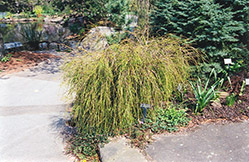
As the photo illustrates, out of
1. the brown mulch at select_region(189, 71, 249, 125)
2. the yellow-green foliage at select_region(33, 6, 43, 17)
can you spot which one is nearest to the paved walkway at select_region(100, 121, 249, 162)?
the brown mulch at select_region(189, 71, 249, 125)

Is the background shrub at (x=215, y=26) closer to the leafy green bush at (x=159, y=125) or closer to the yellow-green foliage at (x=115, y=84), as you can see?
the leafy green bush at (x=159, y=125)

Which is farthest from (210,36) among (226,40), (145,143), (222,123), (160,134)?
(145,143)

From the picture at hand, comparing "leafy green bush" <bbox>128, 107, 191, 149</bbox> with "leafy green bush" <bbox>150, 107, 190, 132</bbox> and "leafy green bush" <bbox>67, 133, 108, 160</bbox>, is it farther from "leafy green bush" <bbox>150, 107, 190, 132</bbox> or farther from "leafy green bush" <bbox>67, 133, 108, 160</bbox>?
"leafy green bush" <bbox>67, 133, 108, 160</bbox>

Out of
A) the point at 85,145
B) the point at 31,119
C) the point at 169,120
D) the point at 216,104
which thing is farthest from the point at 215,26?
the point at 31,119

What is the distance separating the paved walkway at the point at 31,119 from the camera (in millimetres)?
2785

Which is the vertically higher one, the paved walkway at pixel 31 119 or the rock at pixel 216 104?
the rock at pixel 216 104

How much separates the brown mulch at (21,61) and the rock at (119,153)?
13.9 ft

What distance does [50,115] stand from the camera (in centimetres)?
370

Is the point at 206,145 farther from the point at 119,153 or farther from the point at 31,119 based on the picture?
the point at 31,119

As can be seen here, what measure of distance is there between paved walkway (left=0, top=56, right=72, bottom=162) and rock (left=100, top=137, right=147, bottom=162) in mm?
479

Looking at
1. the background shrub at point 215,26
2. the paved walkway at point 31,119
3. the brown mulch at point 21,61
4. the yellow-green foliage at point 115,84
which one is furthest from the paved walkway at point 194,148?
the brown mulch at point 21,61

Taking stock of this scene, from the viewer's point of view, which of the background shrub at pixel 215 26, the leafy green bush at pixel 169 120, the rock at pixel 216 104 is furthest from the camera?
A: the background shrub at pixel 215 26

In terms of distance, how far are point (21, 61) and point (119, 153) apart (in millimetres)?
5178

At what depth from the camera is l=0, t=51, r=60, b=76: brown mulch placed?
5.96 metres
